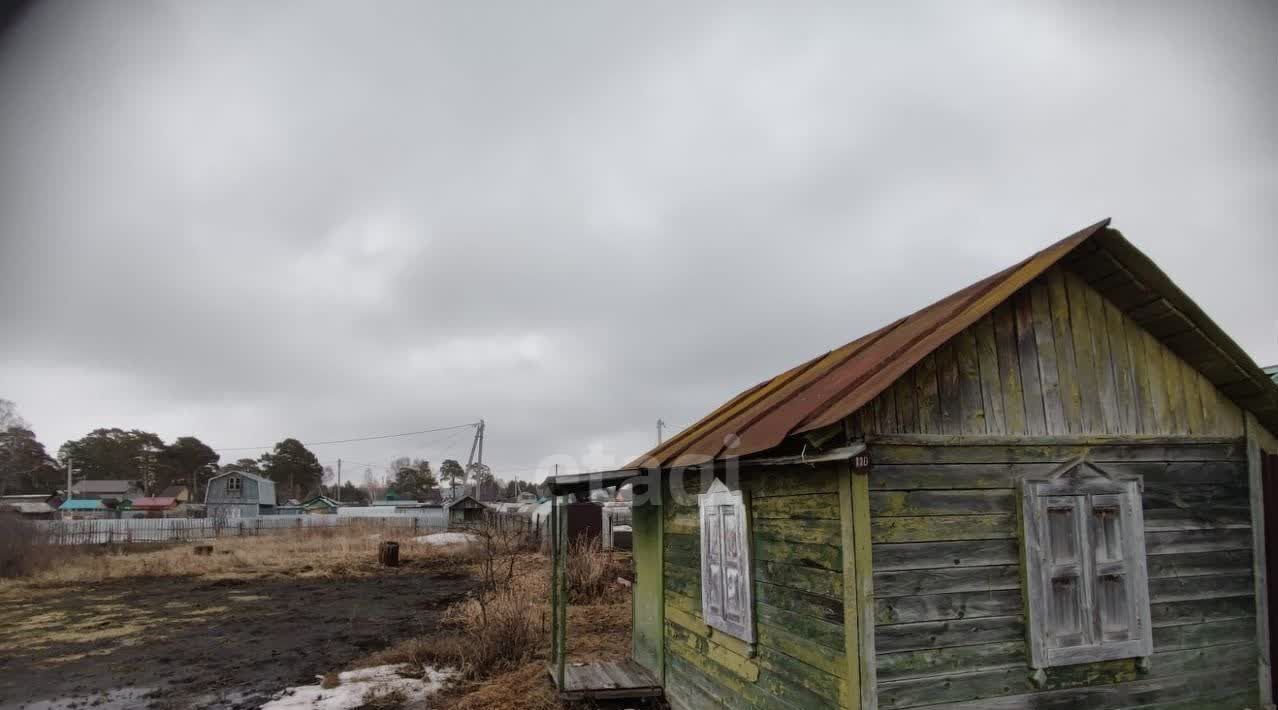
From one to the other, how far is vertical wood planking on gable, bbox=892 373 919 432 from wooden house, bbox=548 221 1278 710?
0.07ft

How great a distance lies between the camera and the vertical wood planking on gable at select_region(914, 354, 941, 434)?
5.06m

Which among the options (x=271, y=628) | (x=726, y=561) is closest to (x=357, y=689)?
(x=726, y=561)

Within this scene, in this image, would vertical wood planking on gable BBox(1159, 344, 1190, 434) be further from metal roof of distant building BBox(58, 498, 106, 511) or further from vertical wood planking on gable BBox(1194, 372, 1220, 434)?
metal roof of distant building BBox(58, 498, 106, 511)

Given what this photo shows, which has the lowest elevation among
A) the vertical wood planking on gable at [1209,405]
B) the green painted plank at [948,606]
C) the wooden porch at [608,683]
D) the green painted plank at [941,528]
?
the wooden porch at [608,683]

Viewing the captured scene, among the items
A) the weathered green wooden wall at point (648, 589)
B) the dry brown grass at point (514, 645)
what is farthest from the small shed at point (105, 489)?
the weathered green wooden wall at point (648, 589)

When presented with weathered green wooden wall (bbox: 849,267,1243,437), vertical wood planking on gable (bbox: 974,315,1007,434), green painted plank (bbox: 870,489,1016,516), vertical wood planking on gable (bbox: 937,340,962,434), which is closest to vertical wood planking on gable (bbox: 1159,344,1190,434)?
weathered green wooden wall (bbox: 849,267,1243,437)

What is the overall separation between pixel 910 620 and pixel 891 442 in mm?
1166

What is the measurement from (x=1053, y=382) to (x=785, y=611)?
268 centimetres

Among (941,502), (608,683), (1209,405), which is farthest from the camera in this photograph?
(608,683)

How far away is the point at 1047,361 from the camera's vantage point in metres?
5.48

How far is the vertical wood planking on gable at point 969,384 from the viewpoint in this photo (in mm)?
5160

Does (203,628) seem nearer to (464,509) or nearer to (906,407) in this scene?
(906,407)

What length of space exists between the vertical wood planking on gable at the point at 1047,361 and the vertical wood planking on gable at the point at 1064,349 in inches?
1.2

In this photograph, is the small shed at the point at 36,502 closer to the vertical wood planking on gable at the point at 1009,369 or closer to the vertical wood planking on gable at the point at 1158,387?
the vertical wood planking on gable at the point at 1009,369
